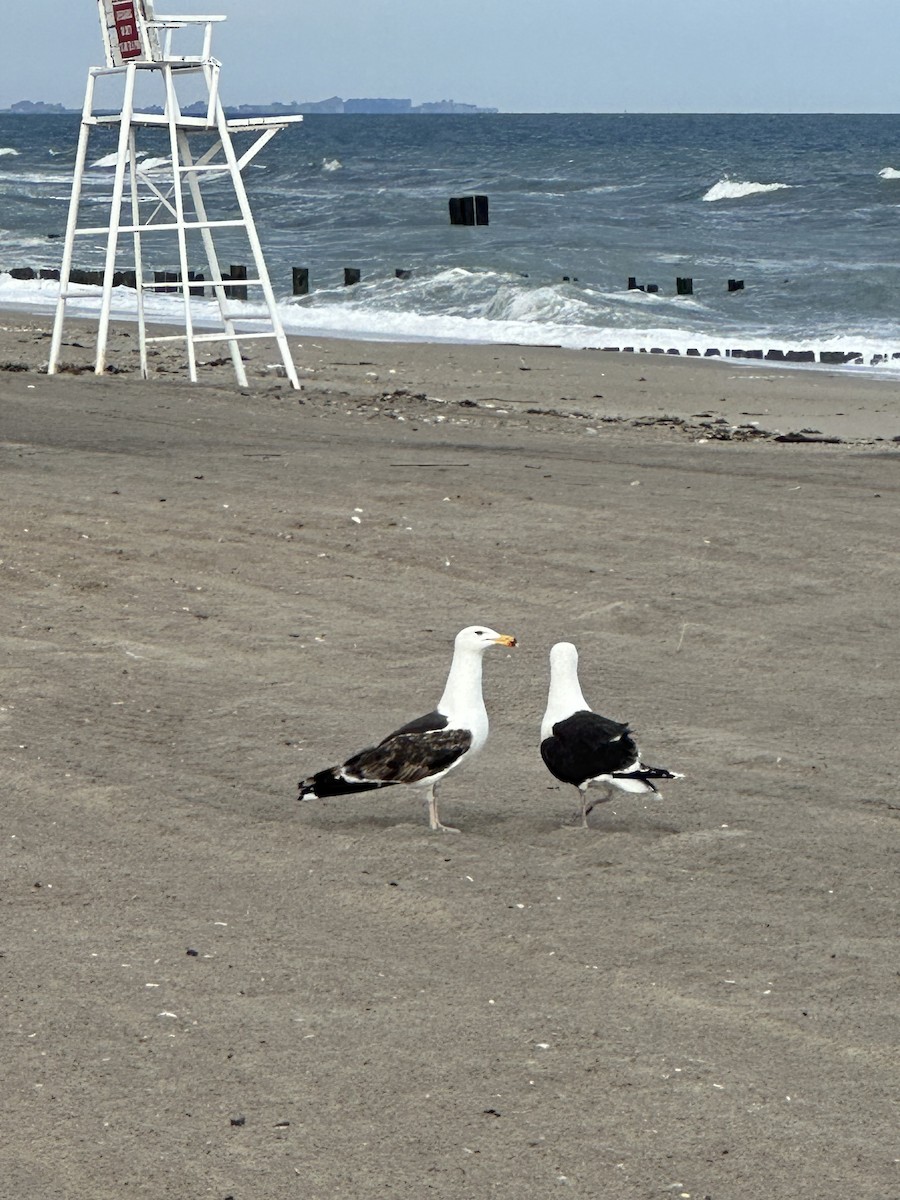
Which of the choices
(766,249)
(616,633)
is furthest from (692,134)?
(616,633)

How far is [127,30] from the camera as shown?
Answer: 1466cm

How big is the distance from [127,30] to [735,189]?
46.5m

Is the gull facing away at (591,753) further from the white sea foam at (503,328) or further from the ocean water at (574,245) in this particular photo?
the white sea foam at (503,328)

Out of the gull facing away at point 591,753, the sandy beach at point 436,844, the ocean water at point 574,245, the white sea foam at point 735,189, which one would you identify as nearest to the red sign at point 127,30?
the ocean water at point 574,245

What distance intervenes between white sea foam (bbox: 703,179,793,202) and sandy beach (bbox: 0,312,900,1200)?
47.9 meters

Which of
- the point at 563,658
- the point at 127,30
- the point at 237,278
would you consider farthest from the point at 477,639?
the point at 237,278

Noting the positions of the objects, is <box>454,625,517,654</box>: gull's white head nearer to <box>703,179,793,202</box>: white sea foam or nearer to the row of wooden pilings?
the row of wooden pilings

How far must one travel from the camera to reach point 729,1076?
152 inches


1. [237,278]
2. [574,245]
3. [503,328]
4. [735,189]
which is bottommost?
[503,328]

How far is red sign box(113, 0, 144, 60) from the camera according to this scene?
572 inches

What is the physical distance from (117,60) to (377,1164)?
13.1 meters

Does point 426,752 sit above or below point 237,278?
below

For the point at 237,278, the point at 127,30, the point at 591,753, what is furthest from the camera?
the point at 237,278

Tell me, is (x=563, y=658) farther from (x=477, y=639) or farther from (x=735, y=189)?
(x=735, y=189)
